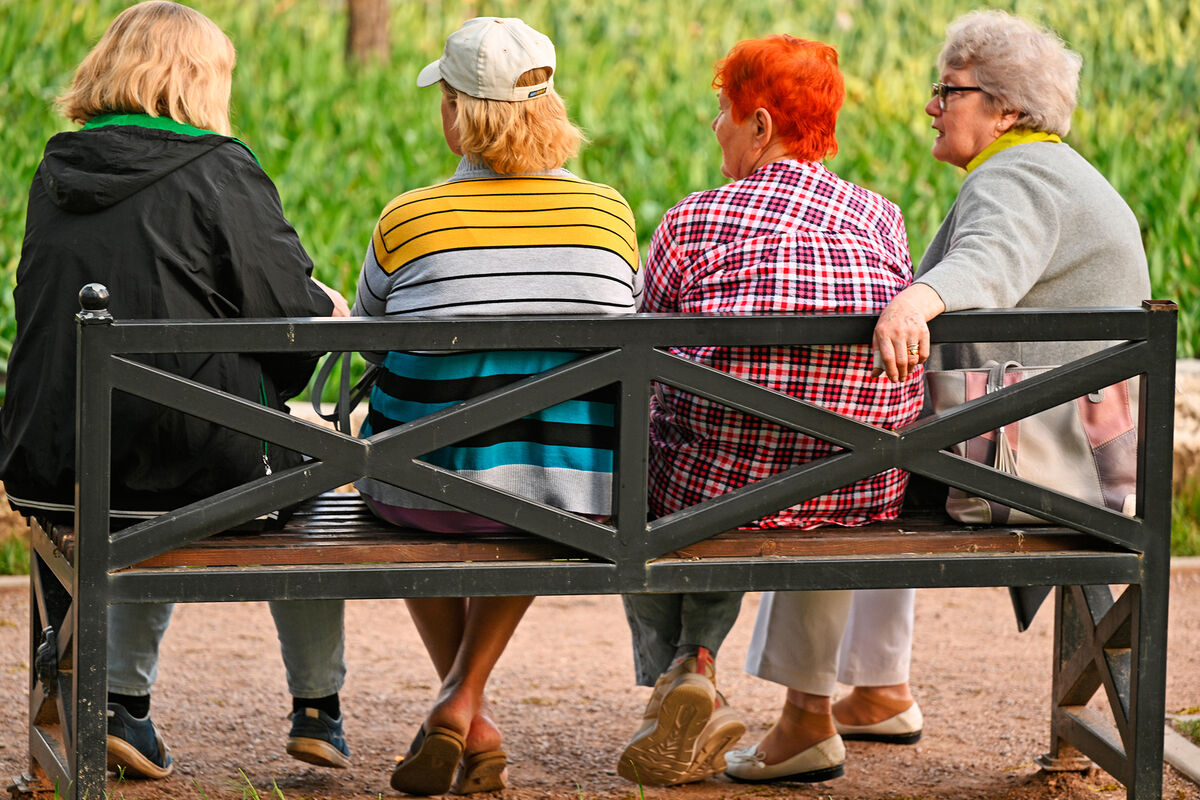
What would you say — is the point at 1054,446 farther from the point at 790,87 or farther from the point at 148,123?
the point at 148,123

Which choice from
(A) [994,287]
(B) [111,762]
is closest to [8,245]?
(B) [111,762]

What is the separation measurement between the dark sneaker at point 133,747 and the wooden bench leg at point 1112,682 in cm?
217

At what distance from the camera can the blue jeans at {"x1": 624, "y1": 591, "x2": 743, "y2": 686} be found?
11.2ft

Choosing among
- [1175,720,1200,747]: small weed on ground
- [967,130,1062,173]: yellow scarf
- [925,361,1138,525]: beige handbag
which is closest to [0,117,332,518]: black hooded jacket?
[925,361,1138,525]: beige handbag

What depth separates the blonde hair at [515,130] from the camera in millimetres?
2943

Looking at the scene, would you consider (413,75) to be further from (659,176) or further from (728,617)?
(728,617)

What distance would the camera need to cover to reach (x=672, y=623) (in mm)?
3512

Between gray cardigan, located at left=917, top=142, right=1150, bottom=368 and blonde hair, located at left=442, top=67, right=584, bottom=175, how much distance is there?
2.62 ft

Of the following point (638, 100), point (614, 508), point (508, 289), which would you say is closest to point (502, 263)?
point (508, 289)

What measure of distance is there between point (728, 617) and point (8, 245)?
14.6 ft

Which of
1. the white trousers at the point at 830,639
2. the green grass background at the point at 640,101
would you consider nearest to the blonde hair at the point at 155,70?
the white trousers at the point at 830,639

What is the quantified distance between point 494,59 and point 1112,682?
1922mm

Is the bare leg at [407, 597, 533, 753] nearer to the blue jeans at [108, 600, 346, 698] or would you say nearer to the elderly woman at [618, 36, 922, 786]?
the blue jeans at [108, 600, 346, 698]

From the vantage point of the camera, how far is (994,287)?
9.85 ft
